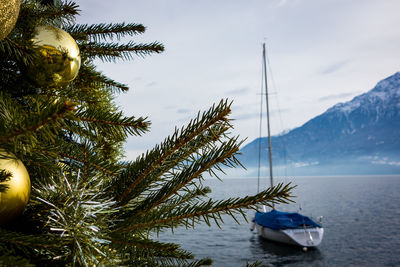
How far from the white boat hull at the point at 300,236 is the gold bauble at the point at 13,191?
26.9m

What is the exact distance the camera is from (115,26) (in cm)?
157

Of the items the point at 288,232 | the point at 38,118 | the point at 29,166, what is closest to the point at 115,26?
the point at 29,166

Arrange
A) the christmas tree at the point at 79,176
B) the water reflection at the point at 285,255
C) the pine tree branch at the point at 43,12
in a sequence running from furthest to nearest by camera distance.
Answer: the water reflection at the point at 285,255, the pine tree branch at the point at 43,12, the christmas tree at the point at 79,176

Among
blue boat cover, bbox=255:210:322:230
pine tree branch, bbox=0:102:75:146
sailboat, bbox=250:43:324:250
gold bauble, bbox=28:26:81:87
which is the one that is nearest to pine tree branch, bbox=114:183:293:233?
pine tree branch, bbox=0:102:75:146

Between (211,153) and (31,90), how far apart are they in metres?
0.82

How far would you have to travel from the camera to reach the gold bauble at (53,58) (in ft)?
3.43

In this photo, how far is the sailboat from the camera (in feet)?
79.3

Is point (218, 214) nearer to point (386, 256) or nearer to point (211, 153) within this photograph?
point (211, 153)

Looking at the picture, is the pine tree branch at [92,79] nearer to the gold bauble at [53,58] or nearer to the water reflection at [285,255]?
the gold bauble at [53,58]

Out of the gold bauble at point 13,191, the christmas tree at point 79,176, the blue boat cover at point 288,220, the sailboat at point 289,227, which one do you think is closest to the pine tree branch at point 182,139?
the christmas tree at point 79,176

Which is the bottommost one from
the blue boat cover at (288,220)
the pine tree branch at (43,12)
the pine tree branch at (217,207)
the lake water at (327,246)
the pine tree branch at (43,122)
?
the lake water at (327,246)

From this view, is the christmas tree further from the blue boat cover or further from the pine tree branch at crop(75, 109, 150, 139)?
the blue boat cover

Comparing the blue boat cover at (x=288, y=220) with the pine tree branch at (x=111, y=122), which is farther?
the blue boat cover at (x=288, y=220)

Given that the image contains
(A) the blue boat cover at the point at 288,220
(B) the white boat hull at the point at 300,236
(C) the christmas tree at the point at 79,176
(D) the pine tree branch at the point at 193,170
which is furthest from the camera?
(B) the white boat hull at the point at 300,236
